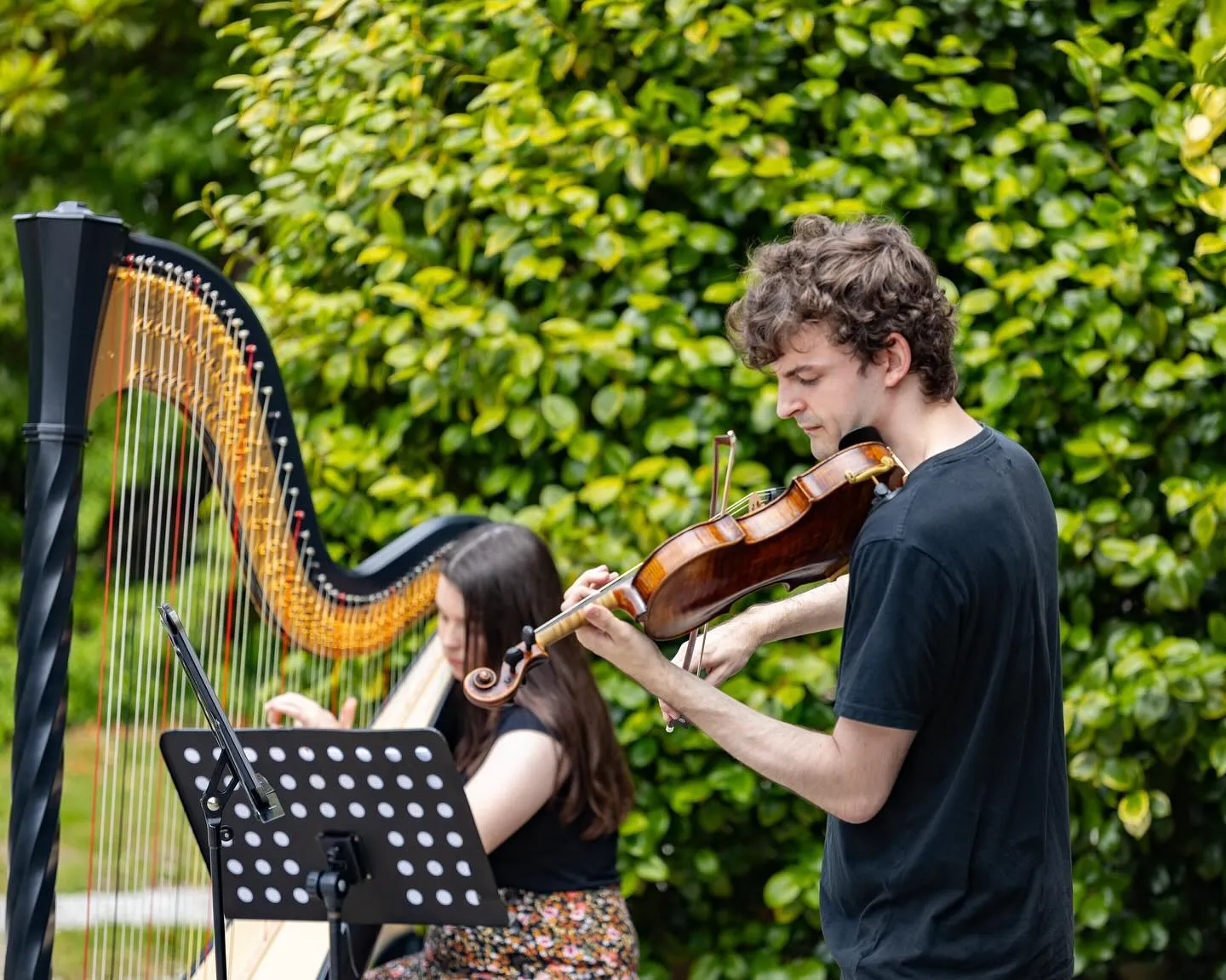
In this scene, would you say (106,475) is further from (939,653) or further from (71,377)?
(939,653)

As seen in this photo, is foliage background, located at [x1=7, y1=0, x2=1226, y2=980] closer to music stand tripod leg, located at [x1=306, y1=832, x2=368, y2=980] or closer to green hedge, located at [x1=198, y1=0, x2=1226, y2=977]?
green hedge, located at [x1=198, y1=0, x2=1226, y2=977]

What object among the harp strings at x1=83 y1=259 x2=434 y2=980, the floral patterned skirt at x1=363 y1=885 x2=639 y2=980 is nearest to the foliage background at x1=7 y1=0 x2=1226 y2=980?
the harp strings at x1=83 y1=259 x2=434 y2=980

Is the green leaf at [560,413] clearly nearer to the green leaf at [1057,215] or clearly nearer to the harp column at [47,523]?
the green leaf at [1057,215]

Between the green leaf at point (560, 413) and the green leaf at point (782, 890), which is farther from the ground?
the green leaf at point (560, 413)

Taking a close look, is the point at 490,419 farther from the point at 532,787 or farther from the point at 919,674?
the point at 919,674

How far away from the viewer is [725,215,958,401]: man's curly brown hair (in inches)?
75.6

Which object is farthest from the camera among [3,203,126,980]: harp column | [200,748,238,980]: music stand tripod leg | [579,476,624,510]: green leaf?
[579,476,624,510]: green leaf

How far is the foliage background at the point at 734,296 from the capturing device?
3539mm

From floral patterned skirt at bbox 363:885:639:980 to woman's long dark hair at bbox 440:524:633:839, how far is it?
0.16 metres

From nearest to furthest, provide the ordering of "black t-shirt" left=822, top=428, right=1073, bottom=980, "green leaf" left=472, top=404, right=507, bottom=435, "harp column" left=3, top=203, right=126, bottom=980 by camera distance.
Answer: "black t-shirt" left=822, top=428, right=1073, bottom=980 → "harp column" left=3, top=203, right=126, bottom=980 → "green leaf" left=472, top=404, right=507, bottom=435

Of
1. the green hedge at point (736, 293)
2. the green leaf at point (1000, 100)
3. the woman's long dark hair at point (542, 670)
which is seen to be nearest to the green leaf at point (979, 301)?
the green hedge at point (736, 293)

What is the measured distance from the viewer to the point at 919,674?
178 centimetres

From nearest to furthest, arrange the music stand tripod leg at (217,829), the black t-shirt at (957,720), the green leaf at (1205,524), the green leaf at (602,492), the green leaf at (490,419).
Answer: the black t-shirt at (957,720) → the music stand tripod leg at (217,829) → the green leaf at (1205,524) → the green leaf at (602,492) → the green leaf at (490,419)

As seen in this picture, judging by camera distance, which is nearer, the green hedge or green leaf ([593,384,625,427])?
the green hedge
